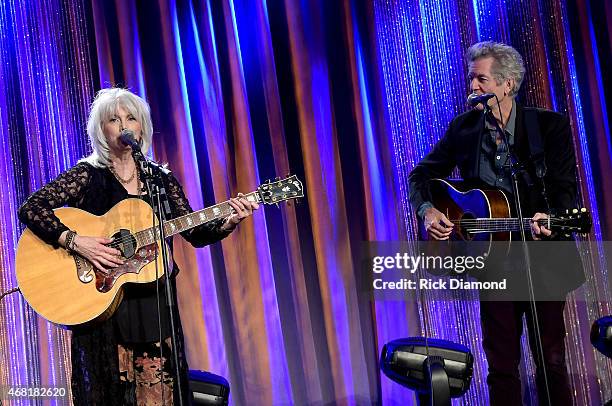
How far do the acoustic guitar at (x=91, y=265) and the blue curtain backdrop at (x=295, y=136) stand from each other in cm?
136

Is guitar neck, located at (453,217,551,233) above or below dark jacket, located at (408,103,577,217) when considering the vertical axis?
below

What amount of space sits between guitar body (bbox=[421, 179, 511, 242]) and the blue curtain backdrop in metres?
0.85

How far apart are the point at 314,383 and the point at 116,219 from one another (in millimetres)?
1907

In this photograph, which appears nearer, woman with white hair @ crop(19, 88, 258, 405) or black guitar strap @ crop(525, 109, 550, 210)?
woman with white hair @ crop(19, 88, 258, 405)

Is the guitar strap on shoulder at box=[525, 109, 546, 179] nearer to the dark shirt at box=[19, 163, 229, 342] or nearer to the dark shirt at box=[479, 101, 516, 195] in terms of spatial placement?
the dark shirt at box=[479, 101, 516, 195]

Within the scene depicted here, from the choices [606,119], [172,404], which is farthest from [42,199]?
[606,119]

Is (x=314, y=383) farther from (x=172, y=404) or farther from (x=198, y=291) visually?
(x=172, y=404)

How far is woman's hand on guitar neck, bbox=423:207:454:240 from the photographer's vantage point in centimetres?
402

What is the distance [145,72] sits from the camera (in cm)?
514

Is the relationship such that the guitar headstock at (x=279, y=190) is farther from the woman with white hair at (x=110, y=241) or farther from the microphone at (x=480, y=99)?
the microphone at (x=480, y=99)

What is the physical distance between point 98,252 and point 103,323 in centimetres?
32

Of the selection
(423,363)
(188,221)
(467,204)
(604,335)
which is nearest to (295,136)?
(467,204)

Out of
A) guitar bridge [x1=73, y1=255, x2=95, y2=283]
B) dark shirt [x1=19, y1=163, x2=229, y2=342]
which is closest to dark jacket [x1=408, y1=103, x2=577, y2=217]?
dark shirt [x1=19, y1=163, x2=229, y2=342]

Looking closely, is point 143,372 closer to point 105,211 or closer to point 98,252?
point 98,252
